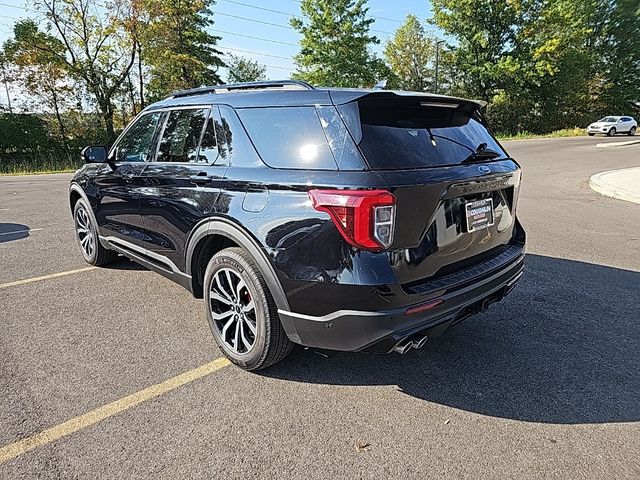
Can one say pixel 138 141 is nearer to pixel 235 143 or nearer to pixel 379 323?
pixel 235 143

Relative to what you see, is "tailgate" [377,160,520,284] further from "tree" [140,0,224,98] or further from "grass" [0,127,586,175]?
"tree" [140,0,224,98]

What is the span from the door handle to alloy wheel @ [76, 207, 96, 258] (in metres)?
2.37

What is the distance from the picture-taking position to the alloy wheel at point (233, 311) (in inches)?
109

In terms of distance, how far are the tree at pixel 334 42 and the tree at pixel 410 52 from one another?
42.8 feet

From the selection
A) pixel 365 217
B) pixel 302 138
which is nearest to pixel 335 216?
pixel 365 217

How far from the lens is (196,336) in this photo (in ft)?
10.8

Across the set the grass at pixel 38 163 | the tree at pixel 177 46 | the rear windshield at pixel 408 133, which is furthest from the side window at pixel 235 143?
the tree at pixel 177 46

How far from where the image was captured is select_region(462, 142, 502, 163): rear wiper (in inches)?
105

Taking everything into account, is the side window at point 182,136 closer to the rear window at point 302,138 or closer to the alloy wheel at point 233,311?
the rear window at point 302,138

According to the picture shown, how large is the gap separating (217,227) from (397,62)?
165 feet

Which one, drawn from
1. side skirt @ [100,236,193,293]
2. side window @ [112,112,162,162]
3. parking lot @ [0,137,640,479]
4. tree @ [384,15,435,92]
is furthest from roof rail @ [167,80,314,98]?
tree @ [384,15,435,92]

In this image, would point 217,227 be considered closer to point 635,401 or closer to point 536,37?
point 635,401

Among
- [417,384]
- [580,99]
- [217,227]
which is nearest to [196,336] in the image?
[217,227]

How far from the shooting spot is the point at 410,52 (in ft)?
156
